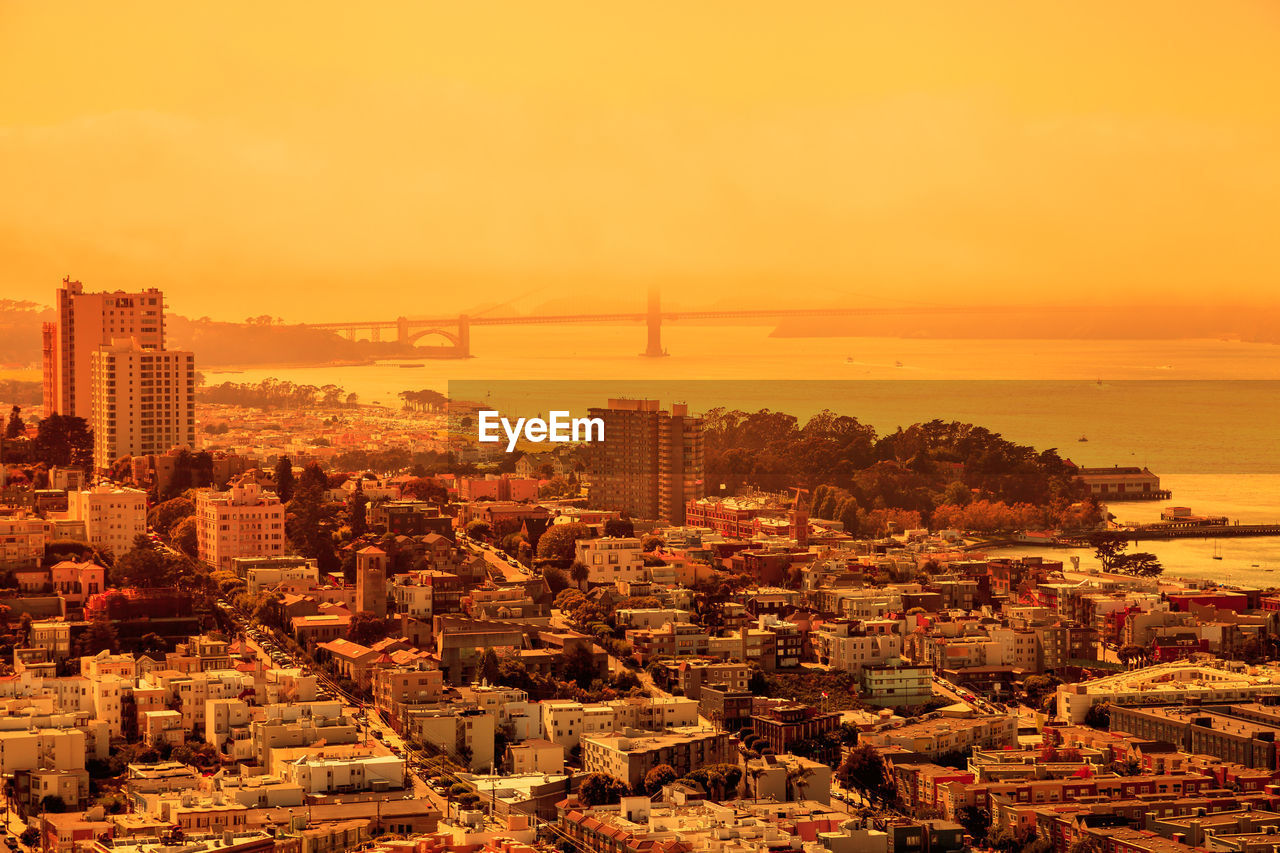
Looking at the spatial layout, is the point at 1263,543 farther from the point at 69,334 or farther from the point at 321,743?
the point at 321,743

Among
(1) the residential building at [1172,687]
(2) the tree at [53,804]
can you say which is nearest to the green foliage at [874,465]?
(1) the residential building at [1172,687]

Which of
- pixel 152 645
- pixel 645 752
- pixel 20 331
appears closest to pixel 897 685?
pixel 645 752

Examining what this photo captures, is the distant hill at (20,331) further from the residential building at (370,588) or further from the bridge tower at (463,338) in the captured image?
the residential building at (370,588)

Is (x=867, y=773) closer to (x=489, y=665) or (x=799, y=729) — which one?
(x=799, y=729)

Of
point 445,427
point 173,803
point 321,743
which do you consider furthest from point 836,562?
point 445,427

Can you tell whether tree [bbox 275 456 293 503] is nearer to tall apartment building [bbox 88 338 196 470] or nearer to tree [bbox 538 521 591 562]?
tall apartment building [bbox 88 338 196 470]

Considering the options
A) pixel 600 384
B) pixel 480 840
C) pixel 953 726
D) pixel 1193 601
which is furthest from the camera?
pixel 600 384
